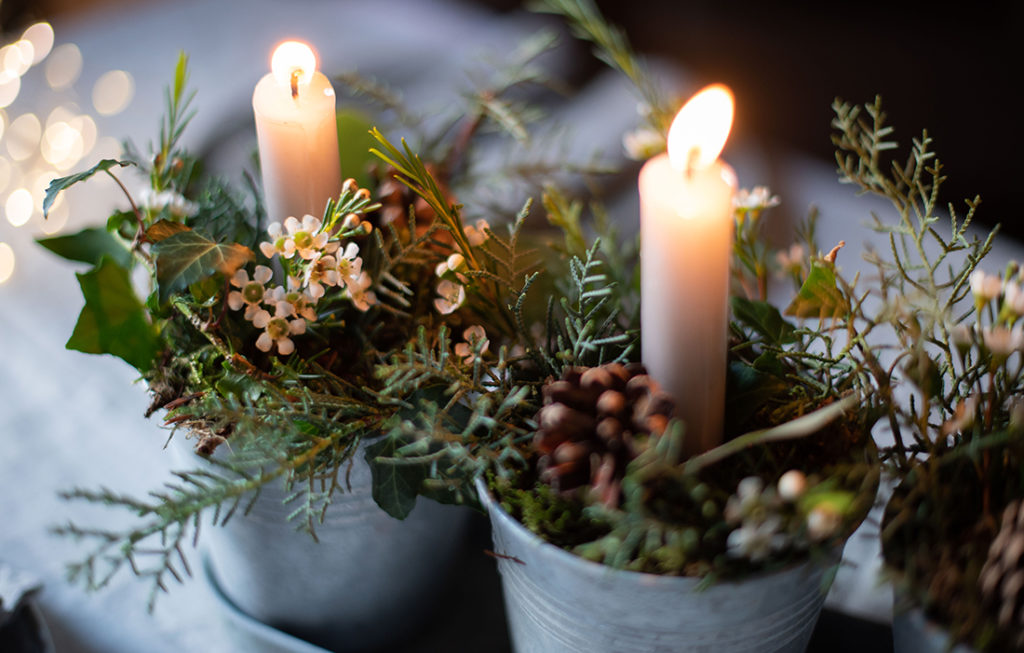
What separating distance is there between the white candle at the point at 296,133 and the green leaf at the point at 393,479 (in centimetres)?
11

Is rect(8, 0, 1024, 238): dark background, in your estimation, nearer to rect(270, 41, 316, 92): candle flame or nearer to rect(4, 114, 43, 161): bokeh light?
rect(4, 114, 43, 161): bokeh light

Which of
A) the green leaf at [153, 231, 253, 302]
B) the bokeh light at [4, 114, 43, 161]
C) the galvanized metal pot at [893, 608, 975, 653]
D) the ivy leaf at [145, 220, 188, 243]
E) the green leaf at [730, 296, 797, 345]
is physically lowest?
the galvanized metal pot at [893, 608, 975, 653]

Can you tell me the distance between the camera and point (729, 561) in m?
0.27

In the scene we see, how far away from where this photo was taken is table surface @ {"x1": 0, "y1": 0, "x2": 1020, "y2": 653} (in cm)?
48

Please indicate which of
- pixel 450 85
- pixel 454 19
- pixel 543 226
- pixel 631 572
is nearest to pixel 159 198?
pixel 631 572

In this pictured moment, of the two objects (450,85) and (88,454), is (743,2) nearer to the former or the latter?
(450,85)

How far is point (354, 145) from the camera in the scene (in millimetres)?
483

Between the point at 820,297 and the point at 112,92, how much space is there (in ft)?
2.91

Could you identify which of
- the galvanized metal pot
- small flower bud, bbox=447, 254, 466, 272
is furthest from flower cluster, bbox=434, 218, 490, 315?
the galvanized metal pot

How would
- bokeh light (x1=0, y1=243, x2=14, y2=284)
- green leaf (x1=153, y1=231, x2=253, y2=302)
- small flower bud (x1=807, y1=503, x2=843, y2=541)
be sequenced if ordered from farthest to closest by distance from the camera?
bokeh light (x1=0, y1=243, x2=14, y2=284) < green leaf (x1=153, y1=231, x2=253, y2=302) < small flower bud (x1=807, y1=503, x2=843, y2=541)

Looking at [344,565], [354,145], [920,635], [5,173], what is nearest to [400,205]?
[354,145]

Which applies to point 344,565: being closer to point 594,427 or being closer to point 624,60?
point 594,427

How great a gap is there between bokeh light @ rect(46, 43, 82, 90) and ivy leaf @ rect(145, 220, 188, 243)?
0.74m

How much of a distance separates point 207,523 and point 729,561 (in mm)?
280
